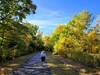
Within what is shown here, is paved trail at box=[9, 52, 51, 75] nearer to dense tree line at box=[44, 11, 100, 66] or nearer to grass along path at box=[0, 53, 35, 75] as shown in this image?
grass along path at box=[0, 53, 35, 75]

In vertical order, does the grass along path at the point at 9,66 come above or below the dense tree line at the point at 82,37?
below

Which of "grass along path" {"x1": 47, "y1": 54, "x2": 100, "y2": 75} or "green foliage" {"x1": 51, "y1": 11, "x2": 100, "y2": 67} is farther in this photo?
"green foliage" {"x1": 51, "y1": 11, "x2": 100, "y2": 67}

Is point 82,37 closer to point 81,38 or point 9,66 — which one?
point 81,38

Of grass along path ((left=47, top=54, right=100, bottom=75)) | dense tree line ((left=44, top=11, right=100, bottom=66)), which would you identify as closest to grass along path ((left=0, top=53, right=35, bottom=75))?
grass along path ((left=47, top=54, right=100, bottom=75))

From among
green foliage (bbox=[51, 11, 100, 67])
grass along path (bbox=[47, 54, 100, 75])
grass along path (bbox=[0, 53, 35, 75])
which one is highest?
green foliage (bbox=[51, 11, 100, 67])

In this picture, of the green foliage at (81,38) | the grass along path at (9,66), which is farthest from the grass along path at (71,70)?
the green foliage at (81,38)

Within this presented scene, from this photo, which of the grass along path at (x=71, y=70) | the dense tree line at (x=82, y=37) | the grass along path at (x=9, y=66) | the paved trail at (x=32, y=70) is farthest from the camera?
the dense tree line at (x=82, y=37)

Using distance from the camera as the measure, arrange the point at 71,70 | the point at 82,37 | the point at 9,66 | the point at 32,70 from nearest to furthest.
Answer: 1. the point at 32,70
2. the point at 71,70
3. the point at 9,66
4. the point at 82,37

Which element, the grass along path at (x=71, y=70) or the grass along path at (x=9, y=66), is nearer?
the grass along path at (x=9, y=66)

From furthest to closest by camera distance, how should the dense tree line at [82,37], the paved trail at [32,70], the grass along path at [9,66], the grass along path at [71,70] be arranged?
the dense tree line at [82,37] → the grass along path at [71,70] → the paved trail at [32,70] → the grass along path at [9,66]

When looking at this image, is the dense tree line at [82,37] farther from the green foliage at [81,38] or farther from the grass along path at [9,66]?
the grass along path at [9,66]

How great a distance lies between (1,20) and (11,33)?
134 inches

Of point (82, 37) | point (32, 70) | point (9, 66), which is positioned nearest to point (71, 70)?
point (32, 70)

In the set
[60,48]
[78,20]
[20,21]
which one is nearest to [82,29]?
[78,20]
